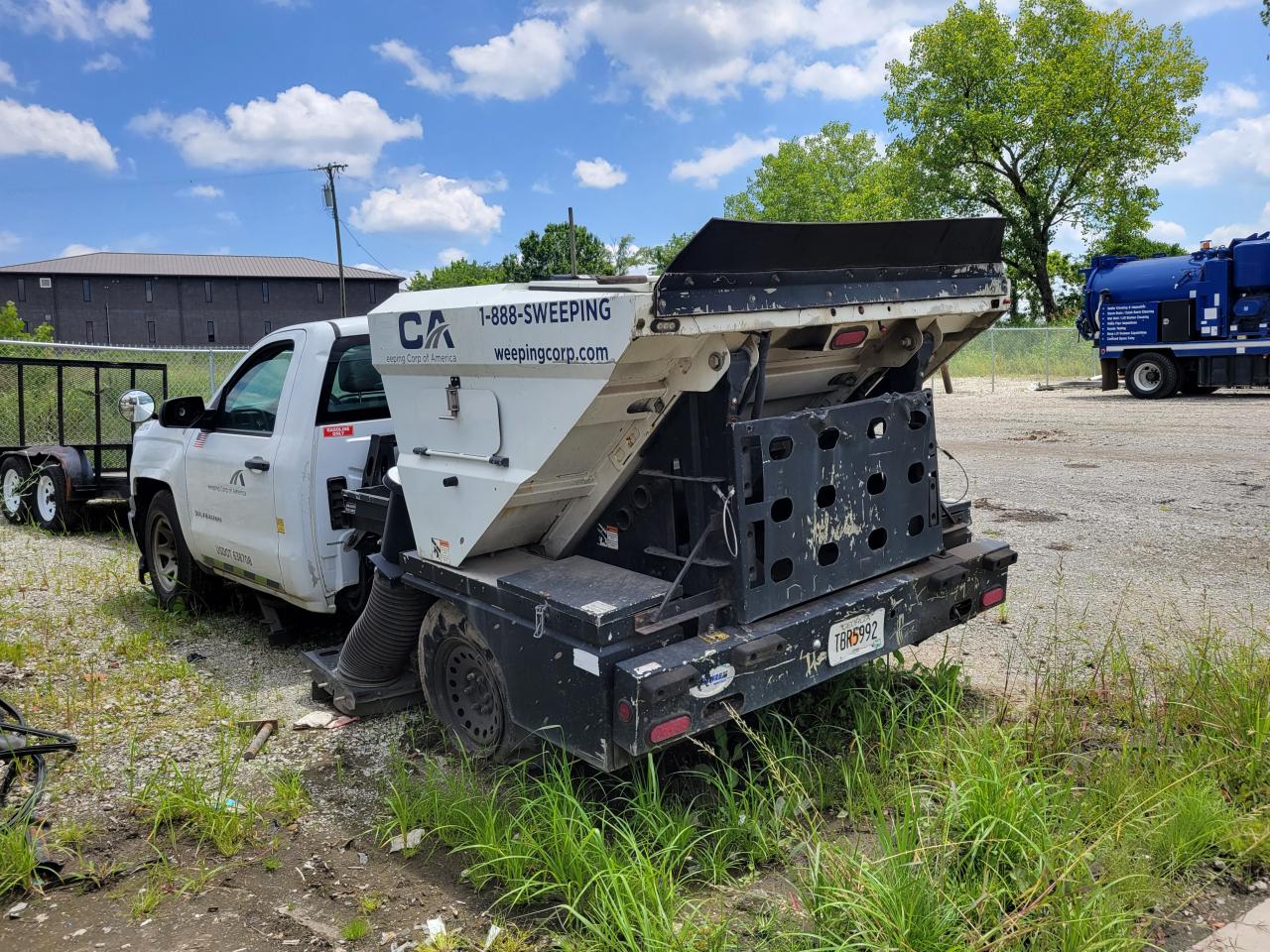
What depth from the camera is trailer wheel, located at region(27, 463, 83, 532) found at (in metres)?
9.92

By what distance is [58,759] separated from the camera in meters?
4.56

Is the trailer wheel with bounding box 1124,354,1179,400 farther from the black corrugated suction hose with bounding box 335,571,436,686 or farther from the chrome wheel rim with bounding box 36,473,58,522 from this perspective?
the black corrugated suction hose with bounding box 335,571,436,686

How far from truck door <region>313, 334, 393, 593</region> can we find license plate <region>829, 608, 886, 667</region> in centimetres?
277

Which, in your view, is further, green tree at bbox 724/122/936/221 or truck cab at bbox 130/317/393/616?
green tree at bbox 724/122/936/221

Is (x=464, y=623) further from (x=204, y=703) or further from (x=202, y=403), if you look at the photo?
(x=202, y=403)

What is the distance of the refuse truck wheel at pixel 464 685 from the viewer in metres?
3.98

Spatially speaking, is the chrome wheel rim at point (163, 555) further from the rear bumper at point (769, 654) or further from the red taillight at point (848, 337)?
the red taillight at point (848, 337)

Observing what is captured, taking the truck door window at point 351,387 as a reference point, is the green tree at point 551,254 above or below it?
above

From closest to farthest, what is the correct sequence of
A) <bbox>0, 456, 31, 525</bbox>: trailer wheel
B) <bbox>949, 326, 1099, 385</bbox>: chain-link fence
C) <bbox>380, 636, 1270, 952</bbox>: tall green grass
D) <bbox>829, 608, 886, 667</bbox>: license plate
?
<bbox>380, 636, 1270, 952</bbox>: tall green grass, <bbox>829, 608, 886, 667</bbox>: license plate, <bbox>0, 456, 31, 525</bbox>: trailer wheel, <bbox>949, 326, 1099, 385</bbox>: chain-link fence

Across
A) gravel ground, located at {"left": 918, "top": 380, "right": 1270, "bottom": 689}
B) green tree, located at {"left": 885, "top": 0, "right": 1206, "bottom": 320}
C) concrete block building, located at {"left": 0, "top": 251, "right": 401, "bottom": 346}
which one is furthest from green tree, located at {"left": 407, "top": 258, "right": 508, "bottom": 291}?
gravel ground, located at {"left": 918, "top": 380, "right": 1270, "bottom": 689}

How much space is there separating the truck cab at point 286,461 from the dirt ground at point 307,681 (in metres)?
0.64

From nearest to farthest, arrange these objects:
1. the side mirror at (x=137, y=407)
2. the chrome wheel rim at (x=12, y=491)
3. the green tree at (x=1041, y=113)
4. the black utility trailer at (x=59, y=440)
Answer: the side mirror at (x=137, y=407) < the black utility trailer at (x=59, y=440) < the chrome wheel rim at (x=12, y=491) < the green tree at (x=1041, y=113)

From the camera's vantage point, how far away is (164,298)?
7681 centimetres

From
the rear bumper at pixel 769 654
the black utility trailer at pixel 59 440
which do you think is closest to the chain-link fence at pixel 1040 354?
the black utility trailer at pixel 59 440
